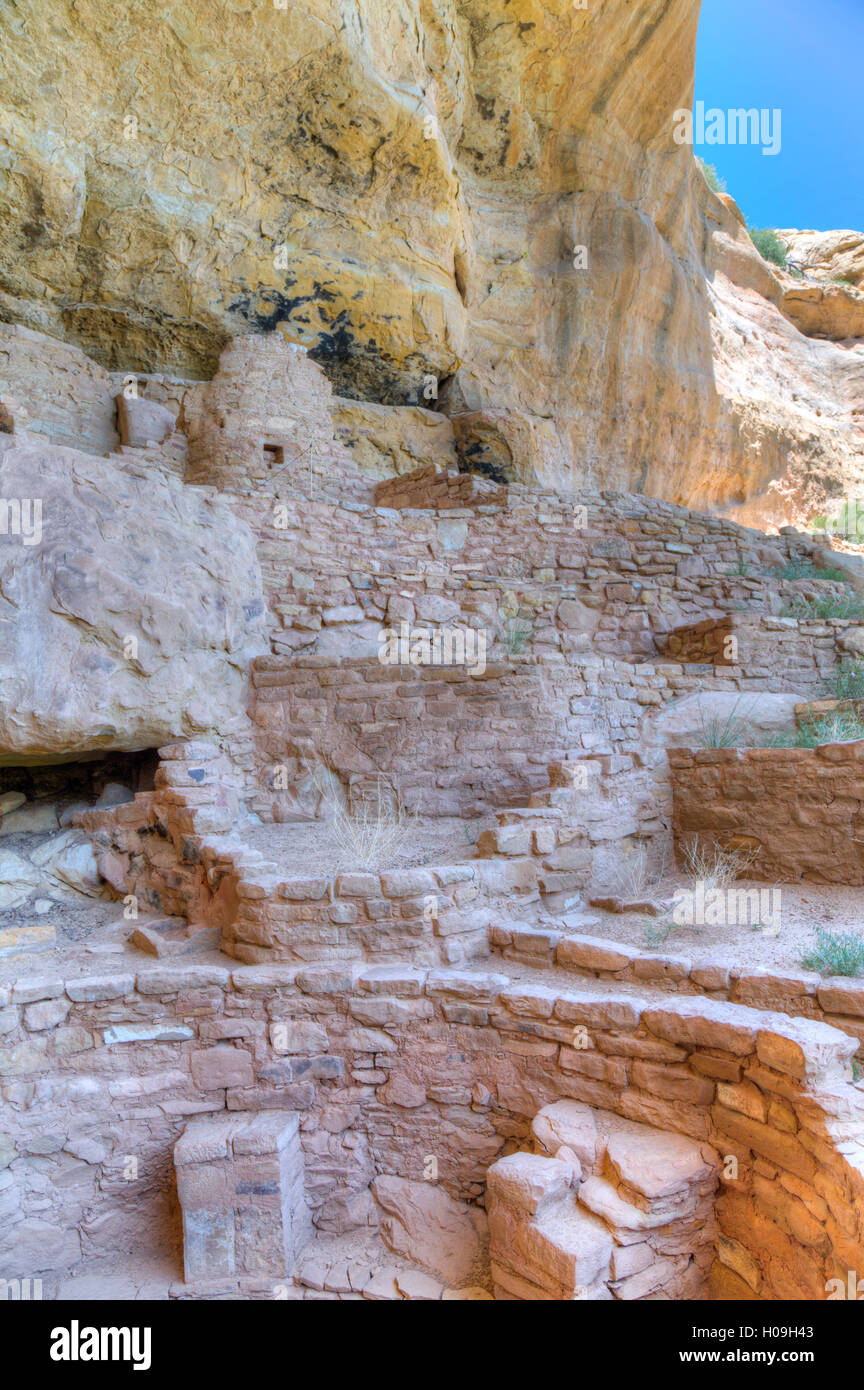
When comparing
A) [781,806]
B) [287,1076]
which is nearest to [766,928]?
[781,806]

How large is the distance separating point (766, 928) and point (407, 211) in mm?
8509

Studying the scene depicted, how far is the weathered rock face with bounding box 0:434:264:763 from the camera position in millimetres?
4551

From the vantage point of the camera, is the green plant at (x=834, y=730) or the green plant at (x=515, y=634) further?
the green plant at (x=515, y=634)

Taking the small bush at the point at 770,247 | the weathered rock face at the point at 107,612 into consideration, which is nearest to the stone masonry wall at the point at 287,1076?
the weathered rock face at the point at 107,612

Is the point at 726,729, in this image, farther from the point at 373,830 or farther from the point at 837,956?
the point at 373,830

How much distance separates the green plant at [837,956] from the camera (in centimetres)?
341

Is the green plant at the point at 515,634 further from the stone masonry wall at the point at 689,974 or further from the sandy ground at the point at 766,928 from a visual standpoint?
the stone masonry wall at the point at 689,974

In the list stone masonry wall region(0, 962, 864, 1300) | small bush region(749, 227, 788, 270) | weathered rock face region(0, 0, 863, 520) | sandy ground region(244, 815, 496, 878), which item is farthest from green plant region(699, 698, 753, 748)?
small bush region(749, 227, 788, 270)

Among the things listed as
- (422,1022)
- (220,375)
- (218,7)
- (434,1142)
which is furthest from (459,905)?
(218,7)

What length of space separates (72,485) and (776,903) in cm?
494

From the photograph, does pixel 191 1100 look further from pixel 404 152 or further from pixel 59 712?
pixel 404 152

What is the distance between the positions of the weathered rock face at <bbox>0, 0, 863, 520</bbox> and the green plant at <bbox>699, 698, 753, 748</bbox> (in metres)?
4.83

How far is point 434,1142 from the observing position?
3754mm

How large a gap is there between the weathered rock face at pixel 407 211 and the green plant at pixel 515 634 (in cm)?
324
